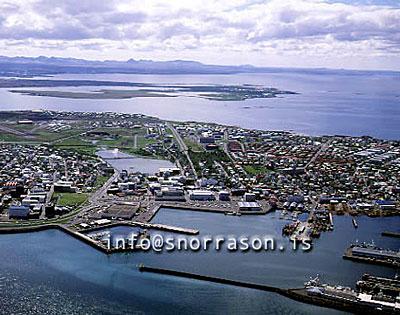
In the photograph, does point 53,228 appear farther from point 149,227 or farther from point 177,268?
point 177,268

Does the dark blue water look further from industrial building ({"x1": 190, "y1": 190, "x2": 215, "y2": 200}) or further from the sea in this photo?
industrial building ({"x1": 190, "y1": 190, "x2": 215, "y2": 200})

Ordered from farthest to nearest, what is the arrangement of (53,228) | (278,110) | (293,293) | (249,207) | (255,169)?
(278,110) → (255,169) → (249,207) → (53,228) → (293,293)

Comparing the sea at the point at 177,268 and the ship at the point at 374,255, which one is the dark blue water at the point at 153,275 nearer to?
the sea at the point at 177,268

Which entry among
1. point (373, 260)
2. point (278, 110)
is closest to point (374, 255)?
point (373, 260)

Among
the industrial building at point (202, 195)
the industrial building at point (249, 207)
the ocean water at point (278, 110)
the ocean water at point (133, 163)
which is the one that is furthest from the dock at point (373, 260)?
the ocean water at point (278, 110)

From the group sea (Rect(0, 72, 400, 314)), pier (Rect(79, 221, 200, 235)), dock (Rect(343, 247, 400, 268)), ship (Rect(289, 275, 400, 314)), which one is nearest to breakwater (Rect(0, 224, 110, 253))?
sea (Rect(0, 72, 400, 314))
